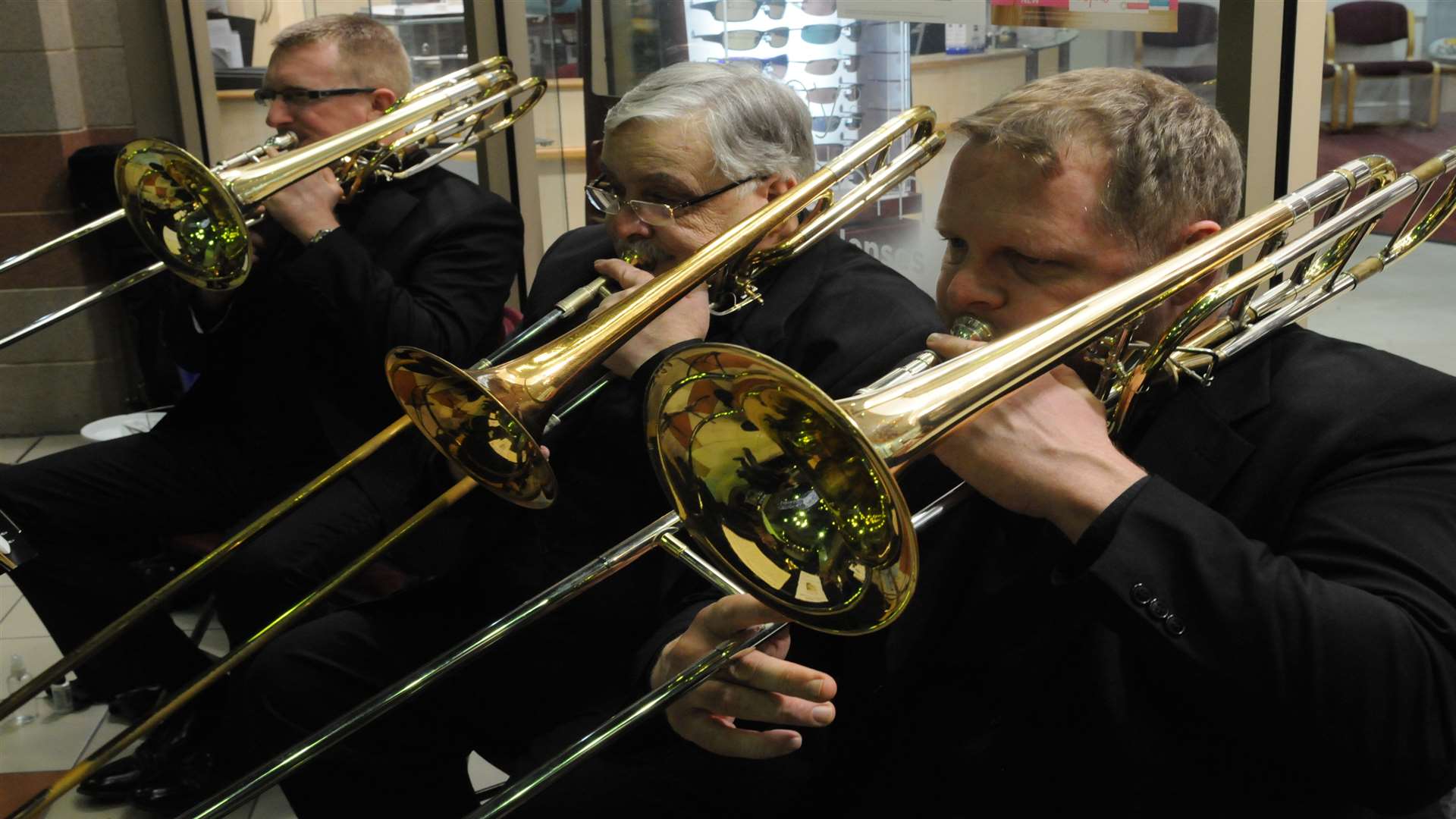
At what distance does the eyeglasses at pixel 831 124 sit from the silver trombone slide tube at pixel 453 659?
4.53 feet

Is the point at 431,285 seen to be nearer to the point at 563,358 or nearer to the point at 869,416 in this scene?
the point at 563,358

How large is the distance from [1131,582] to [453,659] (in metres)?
0.81

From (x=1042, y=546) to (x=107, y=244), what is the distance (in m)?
4.12

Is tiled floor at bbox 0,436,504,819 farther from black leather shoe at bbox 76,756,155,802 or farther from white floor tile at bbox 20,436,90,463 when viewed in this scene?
white floor tile at bbox 20,436,90,463

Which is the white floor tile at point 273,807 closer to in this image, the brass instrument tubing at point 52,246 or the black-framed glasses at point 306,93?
the brass instrument tubing at point 52,246

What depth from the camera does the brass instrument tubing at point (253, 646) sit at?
5.99 ft

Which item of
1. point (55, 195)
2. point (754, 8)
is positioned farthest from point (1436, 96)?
point (55, 195)

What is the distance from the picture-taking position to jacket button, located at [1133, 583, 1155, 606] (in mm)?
992

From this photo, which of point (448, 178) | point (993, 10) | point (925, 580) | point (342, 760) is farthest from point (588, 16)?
point (925, 580)

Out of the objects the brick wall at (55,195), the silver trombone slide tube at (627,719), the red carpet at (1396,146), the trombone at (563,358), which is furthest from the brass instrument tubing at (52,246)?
the brick wall at (55,195)

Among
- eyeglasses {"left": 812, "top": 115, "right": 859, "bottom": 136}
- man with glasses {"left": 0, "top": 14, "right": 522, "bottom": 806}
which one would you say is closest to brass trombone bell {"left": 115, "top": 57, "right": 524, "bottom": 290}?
man with glasses {"left": 0, "top": 14, "right": 522, "bottom": 806}

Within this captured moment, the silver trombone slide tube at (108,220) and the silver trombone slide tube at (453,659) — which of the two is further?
the silver trombone slide tube at (108,220)

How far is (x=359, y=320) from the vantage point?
2307 millimetres

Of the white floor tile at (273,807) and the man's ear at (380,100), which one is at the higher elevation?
the man's ear at (380,100)
